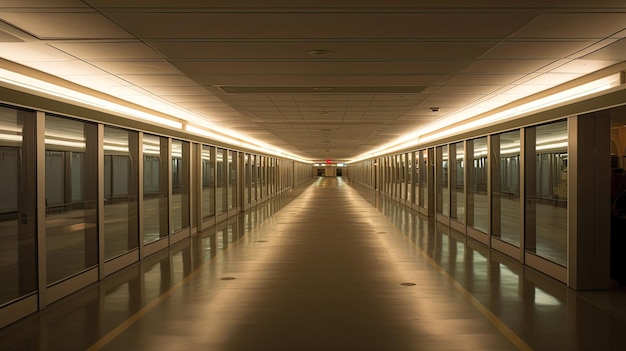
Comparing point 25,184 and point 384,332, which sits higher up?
point 25,184

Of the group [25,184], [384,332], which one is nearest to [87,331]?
[25,184]

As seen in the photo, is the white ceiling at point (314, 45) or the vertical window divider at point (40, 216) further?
the vertical window divider at point (40, 216)

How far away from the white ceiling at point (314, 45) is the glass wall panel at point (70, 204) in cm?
156

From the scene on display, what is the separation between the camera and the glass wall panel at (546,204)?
830 cm

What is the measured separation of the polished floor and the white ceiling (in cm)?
299

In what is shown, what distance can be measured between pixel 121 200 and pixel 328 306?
23190mm

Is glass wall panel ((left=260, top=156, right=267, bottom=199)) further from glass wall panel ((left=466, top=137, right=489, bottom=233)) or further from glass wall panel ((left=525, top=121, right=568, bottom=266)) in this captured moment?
glass wall panel ((left=525, top=121, right=568, bottom=266))

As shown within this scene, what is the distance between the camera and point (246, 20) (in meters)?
4.34

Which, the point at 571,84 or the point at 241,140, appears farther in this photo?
the point at 241,140

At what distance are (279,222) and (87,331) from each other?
9.76 m

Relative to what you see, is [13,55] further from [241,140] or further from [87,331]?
[241,140]

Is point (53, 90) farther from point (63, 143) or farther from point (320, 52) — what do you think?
point (63, 143)

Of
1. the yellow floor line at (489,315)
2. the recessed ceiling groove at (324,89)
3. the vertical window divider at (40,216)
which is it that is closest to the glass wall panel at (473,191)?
the yellow floor line at (489,315)

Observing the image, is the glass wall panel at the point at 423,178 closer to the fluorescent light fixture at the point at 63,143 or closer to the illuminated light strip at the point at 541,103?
the illuminated light strip at the point at 541,103
